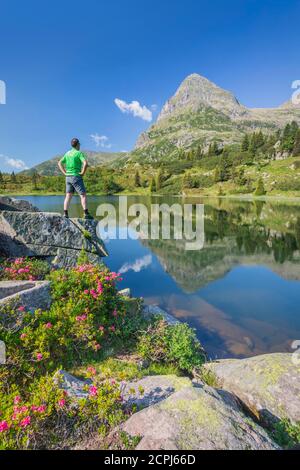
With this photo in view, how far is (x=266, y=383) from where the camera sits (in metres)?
7.41

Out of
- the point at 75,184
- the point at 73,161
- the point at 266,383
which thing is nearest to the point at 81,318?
the point at 266,383

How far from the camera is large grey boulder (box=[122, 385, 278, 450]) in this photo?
390 centimetres

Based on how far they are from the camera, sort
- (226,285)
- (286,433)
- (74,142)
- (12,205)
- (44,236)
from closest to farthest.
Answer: (286,433) → (44,236) → (12,205) → (74,142) → (226,285)

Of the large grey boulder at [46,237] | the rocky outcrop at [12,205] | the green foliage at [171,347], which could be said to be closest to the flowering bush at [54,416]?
the green foliage at [171,347]

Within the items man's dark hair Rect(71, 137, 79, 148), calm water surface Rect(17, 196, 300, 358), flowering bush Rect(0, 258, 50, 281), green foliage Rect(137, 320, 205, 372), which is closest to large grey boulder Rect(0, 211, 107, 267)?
flowering bush Rect(0, 258, 50, 281)

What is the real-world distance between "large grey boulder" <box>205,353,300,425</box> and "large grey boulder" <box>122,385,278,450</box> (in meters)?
2.72

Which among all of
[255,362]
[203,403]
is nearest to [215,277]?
[255,362]

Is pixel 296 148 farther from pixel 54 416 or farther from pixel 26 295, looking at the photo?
pixel 54 416

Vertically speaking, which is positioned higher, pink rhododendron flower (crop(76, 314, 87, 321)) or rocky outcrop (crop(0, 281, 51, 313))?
rocky outcrop (crop(0, 281, 51, 313))

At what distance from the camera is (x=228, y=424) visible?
168 inches

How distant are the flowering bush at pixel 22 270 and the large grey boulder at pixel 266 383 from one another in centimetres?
720

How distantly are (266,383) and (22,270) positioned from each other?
347 inches

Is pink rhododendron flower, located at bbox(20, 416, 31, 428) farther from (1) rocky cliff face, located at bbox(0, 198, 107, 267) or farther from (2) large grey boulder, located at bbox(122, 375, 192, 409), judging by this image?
(1) rocky cliff face, located at bbox(0, 198, 107, 267)

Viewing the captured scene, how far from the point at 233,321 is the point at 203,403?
363 inches
